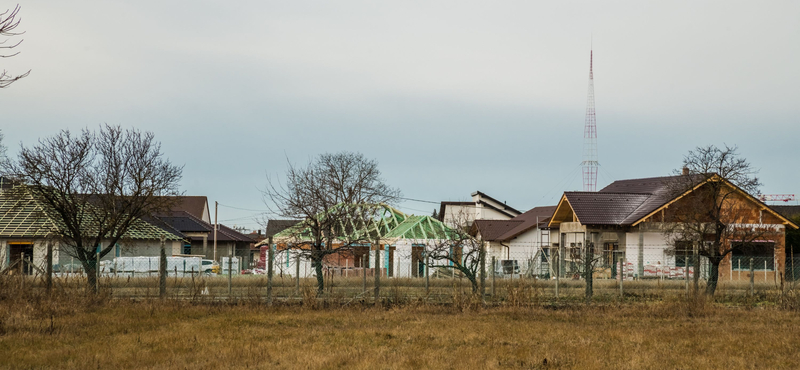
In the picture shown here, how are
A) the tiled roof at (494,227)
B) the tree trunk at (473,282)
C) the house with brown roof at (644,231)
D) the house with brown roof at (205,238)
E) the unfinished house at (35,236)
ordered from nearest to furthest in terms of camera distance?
the tree trunk at (473,282) < the unfinished house at (35,236) < the house with brown roof at (644,231) < the tiled roof at (494,227) < the house with brown roof at (205,238)

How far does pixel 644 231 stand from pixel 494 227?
15.9 meters

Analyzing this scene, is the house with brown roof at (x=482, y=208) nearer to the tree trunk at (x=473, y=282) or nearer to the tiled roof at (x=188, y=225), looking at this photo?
the tiled roof at (x=188, y=225)

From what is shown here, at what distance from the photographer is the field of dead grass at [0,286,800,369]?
9.97 m

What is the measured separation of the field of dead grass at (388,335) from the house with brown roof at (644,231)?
67.8 ft

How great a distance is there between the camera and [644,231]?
127 ft

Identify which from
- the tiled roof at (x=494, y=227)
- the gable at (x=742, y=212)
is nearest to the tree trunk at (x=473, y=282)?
the gable at (x=742, y=212)

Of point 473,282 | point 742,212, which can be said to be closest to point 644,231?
point 742,212

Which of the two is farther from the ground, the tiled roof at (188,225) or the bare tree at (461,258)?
the tiled roof at (188,225)

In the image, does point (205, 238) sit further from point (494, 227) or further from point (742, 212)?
point (742, 212)

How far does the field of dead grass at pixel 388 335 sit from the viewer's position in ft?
32.7

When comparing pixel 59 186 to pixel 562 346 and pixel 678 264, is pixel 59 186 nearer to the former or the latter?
pixel 562 346

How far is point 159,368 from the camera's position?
934 cm

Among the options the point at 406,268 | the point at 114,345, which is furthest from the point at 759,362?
the point at 406,268

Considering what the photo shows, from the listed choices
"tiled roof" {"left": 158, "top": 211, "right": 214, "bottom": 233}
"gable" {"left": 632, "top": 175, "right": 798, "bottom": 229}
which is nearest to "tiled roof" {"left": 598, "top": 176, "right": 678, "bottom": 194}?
"gable" {"left": 632, "top": 175, "right": 798, "bottom": 229}
